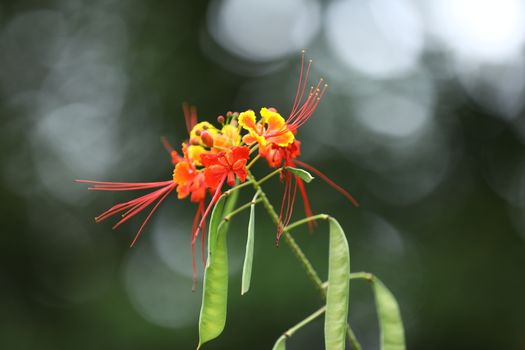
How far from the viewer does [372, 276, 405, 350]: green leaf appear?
1610mm

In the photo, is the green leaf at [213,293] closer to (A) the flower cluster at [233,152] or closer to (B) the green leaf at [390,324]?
(A) the flower cluster at [233,152]

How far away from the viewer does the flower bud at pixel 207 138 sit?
4.86 feet

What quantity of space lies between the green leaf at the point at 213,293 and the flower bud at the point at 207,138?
0.14 meters

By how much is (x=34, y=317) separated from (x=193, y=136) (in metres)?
4.47

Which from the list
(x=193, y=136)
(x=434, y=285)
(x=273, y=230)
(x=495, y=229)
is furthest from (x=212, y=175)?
(x=495, y=229)

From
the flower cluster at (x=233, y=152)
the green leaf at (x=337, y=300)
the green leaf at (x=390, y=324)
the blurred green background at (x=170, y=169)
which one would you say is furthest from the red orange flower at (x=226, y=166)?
the blurred green background at (x=170, y=169)

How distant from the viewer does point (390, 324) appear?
64.3 inches

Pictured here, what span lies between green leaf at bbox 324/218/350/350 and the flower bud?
354 mm

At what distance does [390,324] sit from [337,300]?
373 millimetres

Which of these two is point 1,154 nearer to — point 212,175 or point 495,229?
point 495,229

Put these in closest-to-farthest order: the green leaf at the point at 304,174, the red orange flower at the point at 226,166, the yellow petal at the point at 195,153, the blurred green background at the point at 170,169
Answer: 1. the green leaf at the point at 304,174
2. the red orange flower at the point at 226,166
3. the yellow petal at the point at 195,153
4. the blurred green background at the point at 170,169

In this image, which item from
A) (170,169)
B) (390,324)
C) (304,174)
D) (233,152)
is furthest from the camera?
(170,169)

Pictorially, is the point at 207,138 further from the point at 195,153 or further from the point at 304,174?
the point at 304,174

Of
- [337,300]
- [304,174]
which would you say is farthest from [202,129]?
[337,300]
